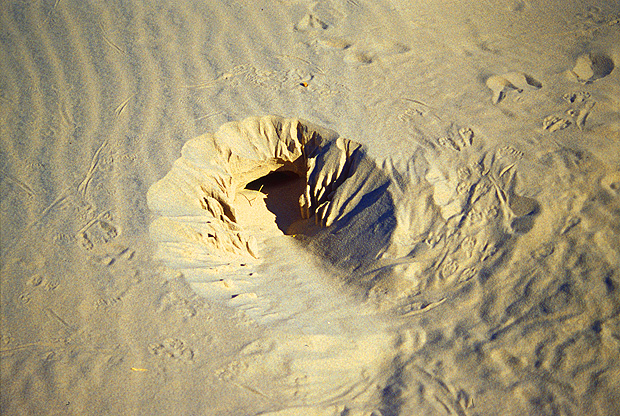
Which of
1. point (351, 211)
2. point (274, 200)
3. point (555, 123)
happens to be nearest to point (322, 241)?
point (351, 211)

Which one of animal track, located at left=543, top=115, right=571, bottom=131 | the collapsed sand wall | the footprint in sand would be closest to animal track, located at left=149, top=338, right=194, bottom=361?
the footprint in sand

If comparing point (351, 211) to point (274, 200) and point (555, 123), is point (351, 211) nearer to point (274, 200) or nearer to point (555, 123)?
point (274, 200)

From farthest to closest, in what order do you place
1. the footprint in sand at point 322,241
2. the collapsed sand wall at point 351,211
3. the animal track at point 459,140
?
the animal track at point 459,140 < the collapsed sand wall at point 351,211 < the footprint in sand at point 322,241

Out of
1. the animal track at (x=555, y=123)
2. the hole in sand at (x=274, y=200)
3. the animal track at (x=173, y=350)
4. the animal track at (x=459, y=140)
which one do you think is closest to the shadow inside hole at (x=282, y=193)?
the hole in sand at (x=274, y=200)

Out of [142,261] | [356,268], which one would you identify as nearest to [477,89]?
[356,268]

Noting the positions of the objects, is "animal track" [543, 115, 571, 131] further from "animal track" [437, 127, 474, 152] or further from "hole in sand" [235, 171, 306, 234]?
"hole in sand" [235, 171, 306, 234]

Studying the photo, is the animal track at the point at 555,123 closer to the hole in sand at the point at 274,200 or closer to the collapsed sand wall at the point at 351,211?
the collapsed sand wall at the point at 351,211
